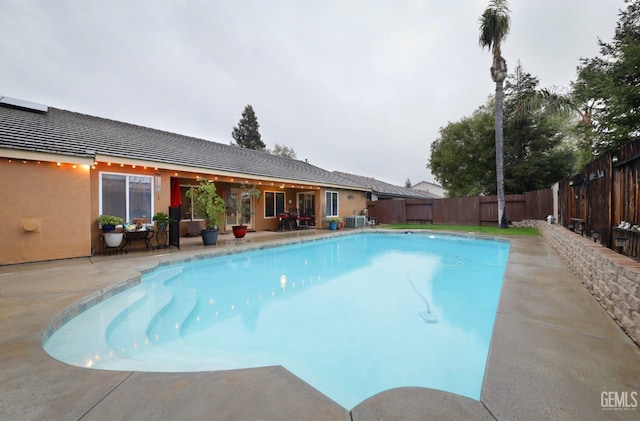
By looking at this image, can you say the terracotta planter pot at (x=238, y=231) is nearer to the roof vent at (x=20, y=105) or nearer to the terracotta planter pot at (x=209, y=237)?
the terracotta planter pot at (x=209, y=237)

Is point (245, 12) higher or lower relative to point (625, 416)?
higher

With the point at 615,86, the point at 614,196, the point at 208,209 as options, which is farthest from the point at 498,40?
the point at 208,209

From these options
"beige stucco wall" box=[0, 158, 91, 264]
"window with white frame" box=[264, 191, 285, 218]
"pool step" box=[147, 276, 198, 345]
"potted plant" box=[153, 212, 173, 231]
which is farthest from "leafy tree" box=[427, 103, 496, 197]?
"beige stucco wall" box=[0, 158, 91, 264]

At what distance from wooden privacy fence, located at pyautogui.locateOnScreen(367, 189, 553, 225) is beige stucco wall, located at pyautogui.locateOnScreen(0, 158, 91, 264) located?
15.7 m

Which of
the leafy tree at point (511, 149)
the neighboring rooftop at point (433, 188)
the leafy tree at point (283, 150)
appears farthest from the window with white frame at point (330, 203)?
the neighboring rooftop at point (433, 188)

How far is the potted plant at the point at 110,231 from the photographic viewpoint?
6680mm

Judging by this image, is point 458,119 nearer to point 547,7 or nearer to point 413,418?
point 547,7

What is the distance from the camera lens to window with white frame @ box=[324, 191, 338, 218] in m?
14.8

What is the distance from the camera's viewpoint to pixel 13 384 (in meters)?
1.70

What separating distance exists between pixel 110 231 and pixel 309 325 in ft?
20.2

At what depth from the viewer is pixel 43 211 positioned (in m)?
5.91

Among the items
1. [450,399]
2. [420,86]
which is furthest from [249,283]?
[420,86]

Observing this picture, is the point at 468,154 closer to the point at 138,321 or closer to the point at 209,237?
the point at 209,237

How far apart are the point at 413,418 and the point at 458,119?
21.8 metres
